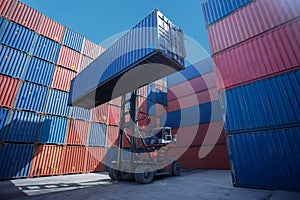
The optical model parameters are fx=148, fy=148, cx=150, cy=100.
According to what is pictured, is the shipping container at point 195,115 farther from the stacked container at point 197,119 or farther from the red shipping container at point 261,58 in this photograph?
the red shipping container at point 261,58

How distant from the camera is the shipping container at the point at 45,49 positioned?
11.7 m

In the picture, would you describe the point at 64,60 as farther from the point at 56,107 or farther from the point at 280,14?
the point at 280,14

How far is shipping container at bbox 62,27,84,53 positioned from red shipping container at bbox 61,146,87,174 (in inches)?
365

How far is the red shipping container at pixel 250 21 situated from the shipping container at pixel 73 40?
1223 centimetres

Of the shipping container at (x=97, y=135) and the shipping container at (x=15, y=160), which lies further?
the shipping container at (x=97, y=135)

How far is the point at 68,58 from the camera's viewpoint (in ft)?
44.5

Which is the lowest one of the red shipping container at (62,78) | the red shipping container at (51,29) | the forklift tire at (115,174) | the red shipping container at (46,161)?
the forklift tire at (115,174)

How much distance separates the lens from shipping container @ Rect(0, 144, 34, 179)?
8992 mm

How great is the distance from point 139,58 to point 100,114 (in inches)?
388

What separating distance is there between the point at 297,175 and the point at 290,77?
347cm

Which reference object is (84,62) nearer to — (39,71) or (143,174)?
(39,71)

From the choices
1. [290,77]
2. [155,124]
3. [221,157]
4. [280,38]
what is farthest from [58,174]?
[280,38]

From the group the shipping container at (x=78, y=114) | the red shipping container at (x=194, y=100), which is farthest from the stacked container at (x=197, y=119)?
the shipping container at (x=78, y=114)

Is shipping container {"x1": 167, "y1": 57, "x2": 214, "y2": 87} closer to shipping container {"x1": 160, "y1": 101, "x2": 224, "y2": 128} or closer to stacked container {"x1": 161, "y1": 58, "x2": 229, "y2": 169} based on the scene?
stacked container {"x1": 161, "y1": 58, "x2": 229, "y2": 169}
